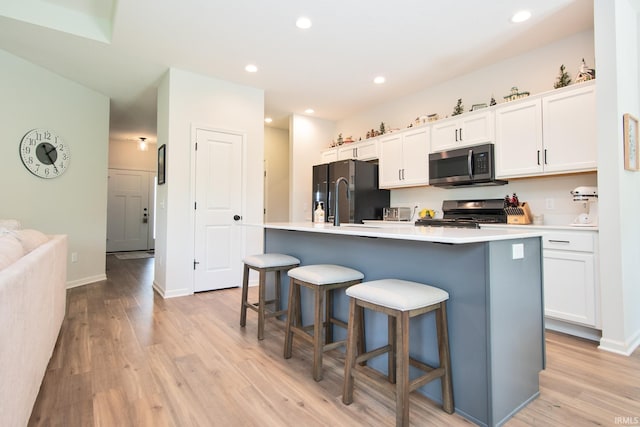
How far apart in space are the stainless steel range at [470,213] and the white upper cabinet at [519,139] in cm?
40

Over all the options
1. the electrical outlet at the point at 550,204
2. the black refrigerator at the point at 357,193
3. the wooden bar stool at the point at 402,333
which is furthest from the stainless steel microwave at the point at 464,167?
the wooden bar stool at the point at 402,333

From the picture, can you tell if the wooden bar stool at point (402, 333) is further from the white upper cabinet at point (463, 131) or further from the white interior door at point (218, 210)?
the white interior door at point (218, 210)

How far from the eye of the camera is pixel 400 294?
149 centimetres

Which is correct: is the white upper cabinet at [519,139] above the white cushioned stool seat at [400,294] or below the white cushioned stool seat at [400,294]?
above

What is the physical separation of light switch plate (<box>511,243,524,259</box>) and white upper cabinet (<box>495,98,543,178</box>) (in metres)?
1.80

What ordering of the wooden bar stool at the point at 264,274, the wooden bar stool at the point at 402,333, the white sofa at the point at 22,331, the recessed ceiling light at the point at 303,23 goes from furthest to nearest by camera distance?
the recessed ceiling light at the point at 303,23 → the wooden bar stool at the point at 264,274 → the wooden bar stool at the point at 402,333 → the white sofa at the point at 22,331

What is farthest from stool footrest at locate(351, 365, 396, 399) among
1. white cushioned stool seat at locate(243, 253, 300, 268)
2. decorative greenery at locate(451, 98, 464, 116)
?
decorative greenery at locate(451, 98, 464, 116)

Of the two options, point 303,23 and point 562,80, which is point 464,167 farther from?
point 303,23

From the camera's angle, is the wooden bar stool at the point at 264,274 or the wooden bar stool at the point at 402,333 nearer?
the wooden bar stool at the point at 402,333

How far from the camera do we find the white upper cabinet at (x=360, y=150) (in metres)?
4.80

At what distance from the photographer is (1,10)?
287 cm

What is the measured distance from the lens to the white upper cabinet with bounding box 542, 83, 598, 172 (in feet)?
8.87

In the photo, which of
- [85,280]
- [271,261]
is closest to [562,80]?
[271,261]

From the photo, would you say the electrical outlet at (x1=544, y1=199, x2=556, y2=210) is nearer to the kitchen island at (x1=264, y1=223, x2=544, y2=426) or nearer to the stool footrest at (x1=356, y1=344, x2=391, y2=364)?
the kitchen island at (x1=264, y1=223, x2=544, y2=426)
